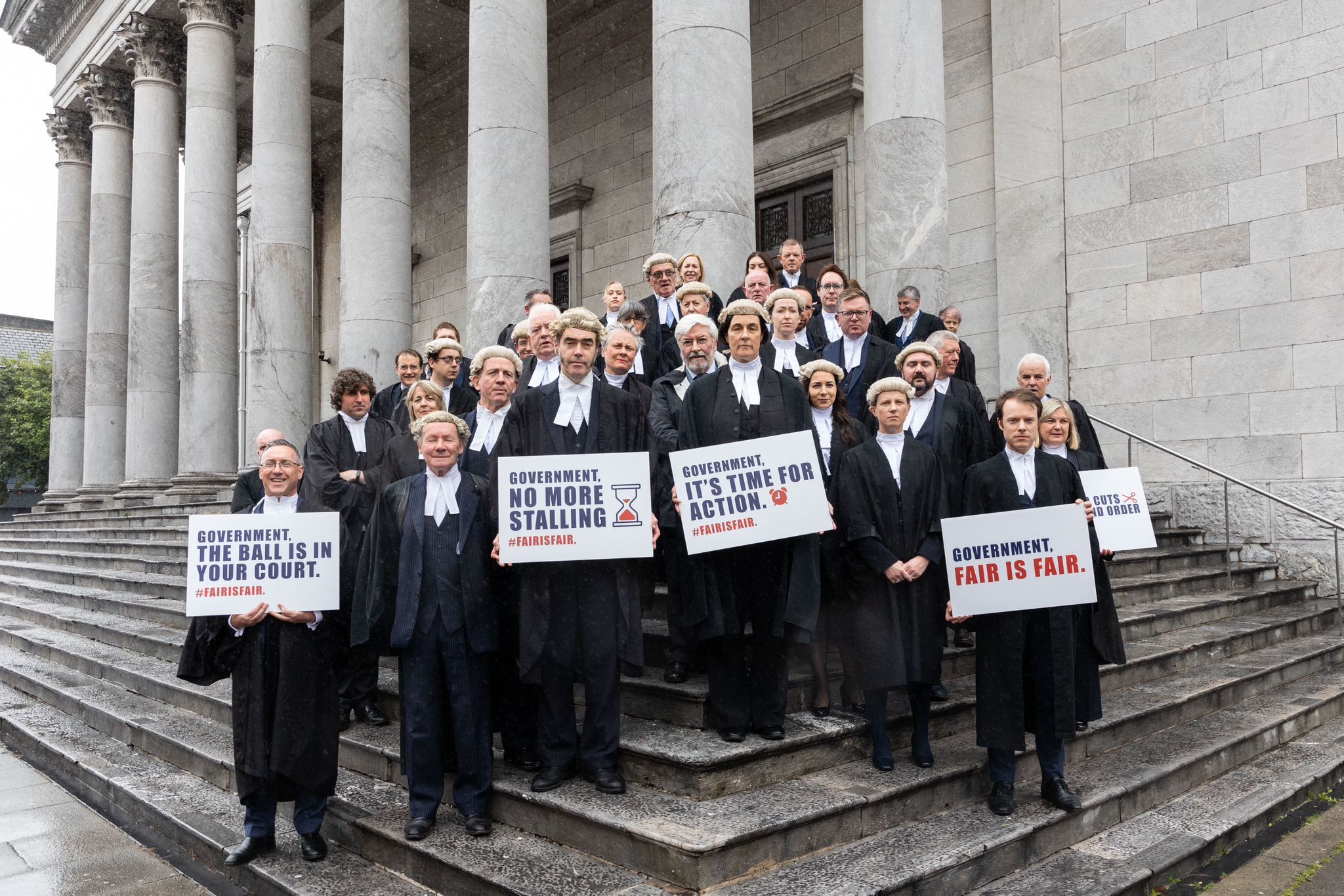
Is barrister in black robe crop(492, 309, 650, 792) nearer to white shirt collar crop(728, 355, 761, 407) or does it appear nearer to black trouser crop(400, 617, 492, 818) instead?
black trouser crop(400, 617, 492, 818)

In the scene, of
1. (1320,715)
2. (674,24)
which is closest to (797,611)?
(1320,715)

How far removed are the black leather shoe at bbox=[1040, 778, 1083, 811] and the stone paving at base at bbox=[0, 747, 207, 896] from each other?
14.4 feet

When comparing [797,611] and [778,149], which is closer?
[797,611]

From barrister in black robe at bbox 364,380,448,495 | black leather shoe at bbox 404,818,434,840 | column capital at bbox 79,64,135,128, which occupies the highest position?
column capital at bbox 79,64,135,128

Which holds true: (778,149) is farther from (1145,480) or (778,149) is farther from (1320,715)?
(1320,715)

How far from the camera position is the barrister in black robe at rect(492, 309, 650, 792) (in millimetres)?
4984

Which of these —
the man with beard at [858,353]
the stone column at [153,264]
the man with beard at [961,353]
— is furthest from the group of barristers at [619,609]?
the stone column at [153,264]

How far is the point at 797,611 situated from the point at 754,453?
854mm

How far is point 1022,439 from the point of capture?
5348mm

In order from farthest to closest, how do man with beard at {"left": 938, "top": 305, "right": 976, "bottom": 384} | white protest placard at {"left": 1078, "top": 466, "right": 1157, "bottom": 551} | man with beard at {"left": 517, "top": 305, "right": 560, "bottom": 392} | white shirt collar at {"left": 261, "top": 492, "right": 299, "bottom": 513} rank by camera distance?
1. man with beard at {"left": 938, "top": 305, "right": 976, "bottom": 384}
2. white protest placard at {"left": 1078, "top": 466, "right": 1157, "bottom": 551}
3. man with beard at {"left": 517, "top": 305, "right": 560, "bottom": 392}
4. white shirt collar at {"left": 261, "top": 492, "right": 299, "bottom": 513}

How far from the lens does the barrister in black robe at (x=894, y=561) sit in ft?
17.3

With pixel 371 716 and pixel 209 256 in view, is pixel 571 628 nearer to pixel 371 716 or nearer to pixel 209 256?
pixel 371 716

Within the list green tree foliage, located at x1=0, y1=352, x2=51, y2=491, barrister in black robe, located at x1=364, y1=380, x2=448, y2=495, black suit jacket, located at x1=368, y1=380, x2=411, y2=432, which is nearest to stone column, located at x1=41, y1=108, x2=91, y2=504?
black suit jacket, located at x1=368, y1=380, x2=411, y2=432

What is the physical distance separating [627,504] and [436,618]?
3.65 ft
